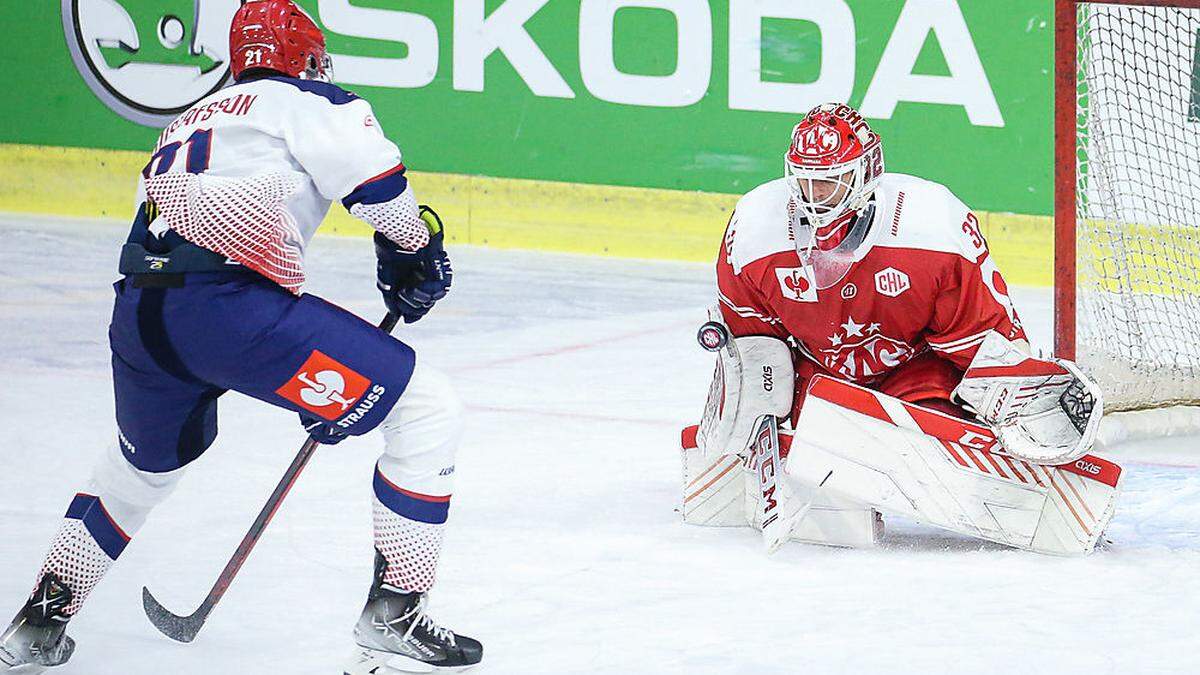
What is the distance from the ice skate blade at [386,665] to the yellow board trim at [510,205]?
3715 millimetres

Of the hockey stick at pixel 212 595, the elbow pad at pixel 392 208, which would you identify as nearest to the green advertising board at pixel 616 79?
the hockey stick at pixel 212 595

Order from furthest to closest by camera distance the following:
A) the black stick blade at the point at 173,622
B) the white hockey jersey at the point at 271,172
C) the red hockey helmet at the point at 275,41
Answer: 1. the black stick blade at the point at 173,622
2. the red hockey helmet at the point at 275,41
3. the white hockey jersey at the point at 271,172

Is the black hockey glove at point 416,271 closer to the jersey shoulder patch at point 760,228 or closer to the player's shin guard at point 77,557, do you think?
the player's shin guard at point 77,557

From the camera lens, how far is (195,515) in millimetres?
3080

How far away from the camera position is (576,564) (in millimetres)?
2756

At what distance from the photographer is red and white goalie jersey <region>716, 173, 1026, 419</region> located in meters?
2.77

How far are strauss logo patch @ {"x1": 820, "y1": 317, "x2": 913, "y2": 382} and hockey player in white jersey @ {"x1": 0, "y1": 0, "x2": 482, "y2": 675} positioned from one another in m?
0.84

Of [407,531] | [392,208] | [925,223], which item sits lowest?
[407,531]

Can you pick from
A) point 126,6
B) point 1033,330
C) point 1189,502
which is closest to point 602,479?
point 1189,502

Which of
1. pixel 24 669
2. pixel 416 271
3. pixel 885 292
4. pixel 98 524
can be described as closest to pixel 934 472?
pixel 885 292

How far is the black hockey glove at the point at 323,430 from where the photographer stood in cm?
217

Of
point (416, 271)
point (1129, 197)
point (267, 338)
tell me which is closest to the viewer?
point (267, 338)

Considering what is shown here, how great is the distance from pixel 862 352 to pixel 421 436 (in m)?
0.98

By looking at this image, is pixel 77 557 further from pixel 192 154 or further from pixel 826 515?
pixel 826 515
